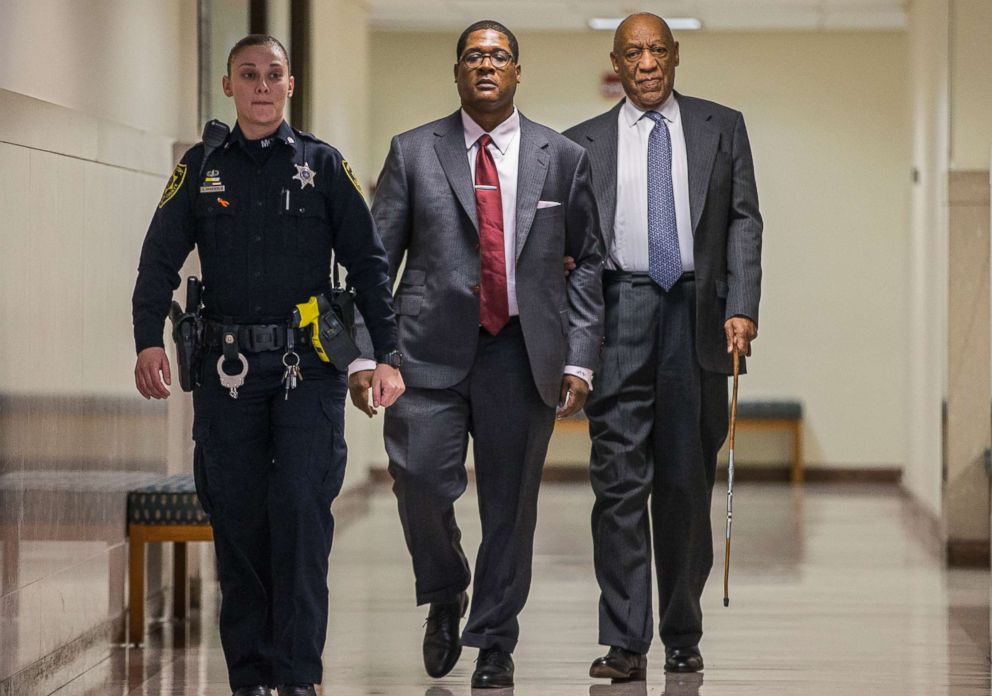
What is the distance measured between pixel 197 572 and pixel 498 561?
2.05 meters

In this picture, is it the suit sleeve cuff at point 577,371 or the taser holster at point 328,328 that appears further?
the suit sleeve cuff at point 577,371

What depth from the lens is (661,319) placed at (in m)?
4.55

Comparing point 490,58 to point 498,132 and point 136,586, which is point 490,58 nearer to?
point 498,132

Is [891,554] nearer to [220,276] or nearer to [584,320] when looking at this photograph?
[584,320]

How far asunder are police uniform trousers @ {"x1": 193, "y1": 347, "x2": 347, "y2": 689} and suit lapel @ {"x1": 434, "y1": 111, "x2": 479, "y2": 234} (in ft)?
2.36

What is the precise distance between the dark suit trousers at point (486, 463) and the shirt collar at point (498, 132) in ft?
1.62

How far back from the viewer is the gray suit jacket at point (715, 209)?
4.53 m

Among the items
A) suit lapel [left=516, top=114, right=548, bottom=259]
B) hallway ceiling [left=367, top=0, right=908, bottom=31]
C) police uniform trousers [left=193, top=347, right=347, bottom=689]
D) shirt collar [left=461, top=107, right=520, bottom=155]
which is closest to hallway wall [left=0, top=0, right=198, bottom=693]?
police uniform trousers [left=193, top=347, right=347, bottom=689]

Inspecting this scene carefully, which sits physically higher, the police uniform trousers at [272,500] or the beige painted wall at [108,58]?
the beige painted wall at [108,58]

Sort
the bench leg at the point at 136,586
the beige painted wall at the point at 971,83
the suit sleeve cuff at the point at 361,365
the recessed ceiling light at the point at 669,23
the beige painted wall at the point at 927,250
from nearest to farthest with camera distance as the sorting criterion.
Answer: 1. the suit sleeve cuff at the point at 361,365
2. the bench leg at the point at 136,586
3. the beige painted wall at the point at 971,83
4. the beige painted wall at the point at 927,250
5. the recessed ceiling light at the point at 669,23

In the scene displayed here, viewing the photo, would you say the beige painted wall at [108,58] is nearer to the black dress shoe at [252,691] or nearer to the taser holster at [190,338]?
the taser holster at [190,338]

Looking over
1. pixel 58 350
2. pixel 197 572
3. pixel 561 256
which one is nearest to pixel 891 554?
pixel 197 572

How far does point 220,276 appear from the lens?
379 cm

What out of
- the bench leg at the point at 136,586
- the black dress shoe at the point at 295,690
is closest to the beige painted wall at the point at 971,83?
the bench leg at the point at 136,586
